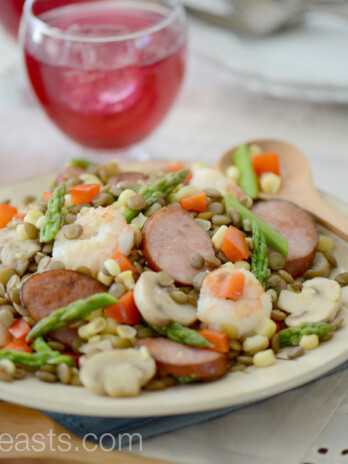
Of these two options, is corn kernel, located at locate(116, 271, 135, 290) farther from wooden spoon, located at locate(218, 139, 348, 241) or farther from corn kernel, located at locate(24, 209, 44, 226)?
wooden spoon, located at locate(218, 139, 348, 241)

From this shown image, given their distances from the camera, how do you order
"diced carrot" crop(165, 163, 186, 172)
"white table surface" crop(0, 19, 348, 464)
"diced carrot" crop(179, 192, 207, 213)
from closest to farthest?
"diced carrot" crop(179, 192, 207, 213) → "diced carrot" crop(165, 163, 186, 172) → "white table surface" crop(0, 19, 348, 464)

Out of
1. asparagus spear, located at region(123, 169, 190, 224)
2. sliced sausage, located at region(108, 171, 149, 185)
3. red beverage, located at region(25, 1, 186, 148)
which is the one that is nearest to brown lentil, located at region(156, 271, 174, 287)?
asparagus spear, located at region(123, 169, 190, 224)

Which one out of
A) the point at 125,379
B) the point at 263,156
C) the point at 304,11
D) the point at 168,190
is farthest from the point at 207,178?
the point at 304,11

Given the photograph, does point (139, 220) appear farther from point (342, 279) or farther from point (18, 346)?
point (342, 279)

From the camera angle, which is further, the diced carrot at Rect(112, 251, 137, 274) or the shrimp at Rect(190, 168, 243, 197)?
the shrimp at Rect(190, 168, 243, 197)

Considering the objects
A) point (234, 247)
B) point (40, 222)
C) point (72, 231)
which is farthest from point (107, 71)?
point (234, 247)

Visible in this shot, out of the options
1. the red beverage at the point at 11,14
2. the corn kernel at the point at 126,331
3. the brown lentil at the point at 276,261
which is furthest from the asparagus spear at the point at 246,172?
the red beverage at the point at 11,14

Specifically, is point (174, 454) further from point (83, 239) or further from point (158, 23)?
point (158, 23)
